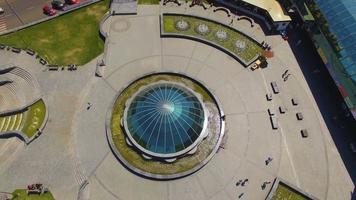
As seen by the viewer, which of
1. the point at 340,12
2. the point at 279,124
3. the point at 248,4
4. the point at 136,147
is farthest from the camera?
the point at 248,4

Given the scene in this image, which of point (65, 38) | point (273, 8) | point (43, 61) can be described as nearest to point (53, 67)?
point (43, 61)

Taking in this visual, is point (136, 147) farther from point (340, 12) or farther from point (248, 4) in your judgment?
point (340, 12)

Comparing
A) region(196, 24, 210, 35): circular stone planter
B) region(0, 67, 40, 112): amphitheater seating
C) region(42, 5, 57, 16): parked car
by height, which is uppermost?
region(42, 5, 57, 16): parked car

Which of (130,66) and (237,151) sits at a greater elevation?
(130,66)

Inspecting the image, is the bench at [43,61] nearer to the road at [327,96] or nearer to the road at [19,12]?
the road at [19,12]

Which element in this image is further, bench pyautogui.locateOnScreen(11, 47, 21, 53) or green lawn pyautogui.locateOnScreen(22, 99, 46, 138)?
bench pyautogui.locateOnScreen(11, 47, 21, 53)

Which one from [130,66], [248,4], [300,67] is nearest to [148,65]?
[130,66]

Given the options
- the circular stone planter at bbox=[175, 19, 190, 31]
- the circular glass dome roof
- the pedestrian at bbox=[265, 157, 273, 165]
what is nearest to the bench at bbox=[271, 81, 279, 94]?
the pedestrian at bbox=[265, 157, 273, 165]

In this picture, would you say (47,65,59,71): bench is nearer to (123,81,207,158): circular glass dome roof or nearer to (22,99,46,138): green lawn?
(22,99,46,138): green lawn
